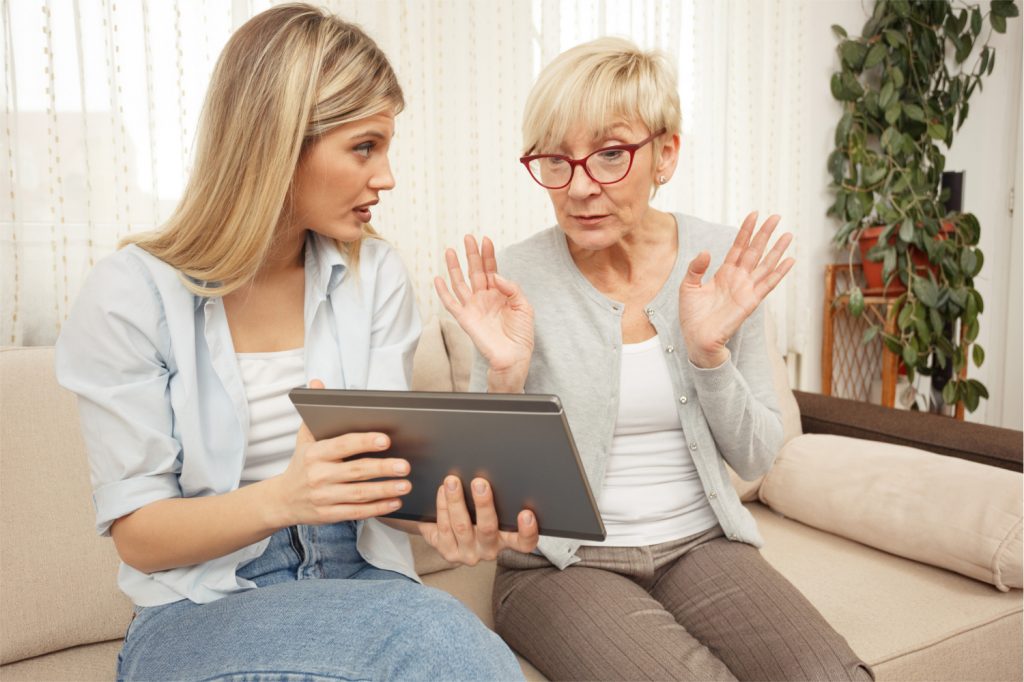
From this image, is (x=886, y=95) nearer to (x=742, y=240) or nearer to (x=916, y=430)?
(x=916, y=430)

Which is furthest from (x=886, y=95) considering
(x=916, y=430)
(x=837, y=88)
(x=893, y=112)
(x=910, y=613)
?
(x=910, y=613)

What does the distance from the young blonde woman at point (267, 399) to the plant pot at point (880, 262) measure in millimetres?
2186

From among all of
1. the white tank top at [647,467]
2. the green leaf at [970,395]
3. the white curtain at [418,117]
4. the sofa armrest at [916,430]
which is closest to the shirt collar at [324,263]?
the white tank top at [647,467]

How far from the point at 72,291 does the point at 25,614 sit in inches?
27.9

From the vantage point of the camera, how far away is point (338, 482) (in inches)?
34.5

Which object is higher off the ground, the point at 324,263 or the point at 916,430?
the point at 324,263

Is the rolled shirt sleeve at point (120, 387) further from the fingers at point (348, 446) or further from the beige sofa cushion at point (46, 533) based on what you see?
the beige sofa cushion at point (46, 533)

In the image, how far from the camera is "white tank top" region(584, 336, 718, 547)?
1271 mm

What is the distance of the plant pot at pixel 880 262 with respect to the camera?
2.84 m

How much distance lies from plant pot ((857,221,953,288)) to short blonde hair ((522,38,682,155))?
74.1 inches

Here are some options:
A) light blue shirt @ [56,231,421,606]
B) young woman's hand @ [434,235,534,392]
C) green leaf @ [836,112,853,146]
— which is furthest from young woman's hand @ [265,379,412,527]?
green leaf @ [836,112,853,146]

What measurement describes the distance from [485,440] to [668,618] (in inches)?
20.1

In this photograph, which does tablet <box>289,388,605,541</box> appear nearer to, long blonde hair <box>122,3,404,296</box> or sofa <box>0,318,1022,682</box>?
long blonde hair <box>122,3,404,296</box>

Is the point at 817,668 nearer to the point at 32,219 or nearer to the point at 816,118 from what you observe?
the point at 32,219
